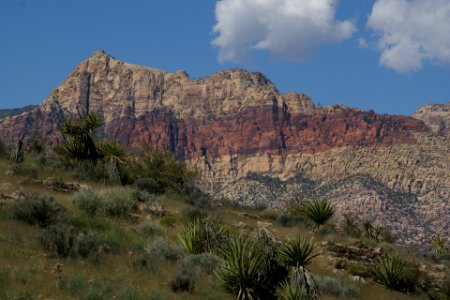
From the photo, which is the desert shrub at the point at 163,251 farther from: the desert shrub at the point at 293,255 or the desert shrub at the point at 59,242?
the desert shrub at the point at 293,255

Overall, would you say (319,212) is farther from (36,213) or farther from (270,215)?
(36,213)

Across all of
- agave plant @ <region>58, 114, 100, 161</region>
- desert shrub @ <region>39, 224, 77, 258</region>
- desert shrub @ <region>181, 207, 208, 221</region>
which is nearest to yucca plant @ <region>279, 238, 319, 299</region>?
desert shrub @ <region>39, 224, 77, 258</region>

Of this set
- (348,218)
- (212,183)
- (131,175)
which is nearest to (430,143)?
(212,183)

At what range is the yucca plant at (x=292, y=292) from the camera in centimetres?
1153

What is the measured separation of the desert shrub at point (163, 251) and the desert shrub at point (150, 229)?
101 inches

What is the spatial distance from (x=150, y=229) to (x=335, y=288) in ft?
21.3

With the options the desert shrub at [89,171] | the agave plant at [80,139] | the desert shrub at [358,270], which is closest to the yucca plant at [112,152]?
the agave plant at [80,139]

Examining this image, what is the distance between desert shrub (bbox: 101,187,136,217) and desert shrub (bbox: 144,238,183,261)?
4.65 metres

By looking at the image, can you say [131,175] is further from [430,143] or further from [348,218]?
[430,143]

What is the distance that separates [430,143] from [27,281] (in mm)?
145696

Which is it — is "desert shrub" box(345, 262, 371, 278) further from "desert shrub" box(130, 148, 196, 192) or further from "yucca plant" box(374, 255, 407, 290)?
"desert shrub" box(130, 148, 196, 192)

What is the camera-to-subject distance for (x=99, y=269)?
1246cm

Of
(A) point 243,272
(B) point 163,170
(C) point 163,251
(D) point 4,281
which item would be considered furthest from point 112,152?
(D) point 4,281

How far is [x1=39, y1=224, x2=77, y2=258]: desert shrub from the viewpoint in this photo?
42.0 feet
